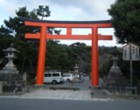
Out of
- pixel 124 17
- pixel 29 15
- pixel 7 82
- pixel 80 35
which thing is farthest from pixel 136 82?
pixel 29 15

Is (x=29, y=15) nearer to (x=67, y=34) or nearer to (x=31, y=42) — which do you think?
(x=31, y=42)

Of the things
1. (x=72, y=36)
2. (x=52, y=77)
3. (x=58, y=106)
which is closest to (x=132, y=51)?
(x=58, y=106)

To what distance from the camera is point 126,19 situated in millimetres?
22547

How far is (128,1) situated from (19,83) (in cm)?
1257

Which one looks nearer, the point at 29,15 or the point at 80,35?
the point at 80,35

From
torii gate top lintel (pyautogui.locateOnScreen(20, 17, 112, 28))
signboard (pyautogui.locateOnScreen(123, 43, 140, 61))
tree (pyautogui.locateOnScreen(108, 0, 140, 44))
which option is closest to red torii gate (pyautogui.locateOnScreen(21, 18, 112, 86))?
torii gate top lintel (pyautogui.locateOnScreen(20, 17, 112, 28))

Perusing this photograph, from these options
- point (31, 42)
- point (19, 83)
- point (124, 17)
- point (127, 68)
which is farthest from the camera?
point (31, 42)

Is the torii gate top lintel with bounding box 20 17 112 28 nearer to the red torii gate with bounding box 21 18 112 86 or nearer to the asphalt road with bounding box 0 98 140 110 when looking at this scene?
the red torii gate with bounding box 21 18 112 86

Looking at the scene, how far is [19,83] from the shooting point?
27.0 m

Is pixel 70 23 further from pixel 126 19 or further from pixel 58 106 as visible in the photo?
Result: pixel 58 106

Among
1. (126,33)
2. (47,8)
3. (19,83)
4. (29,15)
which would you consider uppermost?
(47,8)

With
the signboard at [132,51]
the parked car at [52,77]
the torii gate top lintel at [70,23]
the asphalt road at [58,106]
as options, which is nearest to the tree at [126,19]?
the signboard at [132,51]

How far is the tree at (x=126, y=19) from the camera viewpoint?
2205 centimetres

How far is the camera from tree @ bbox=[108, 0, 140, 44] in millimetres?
22047
